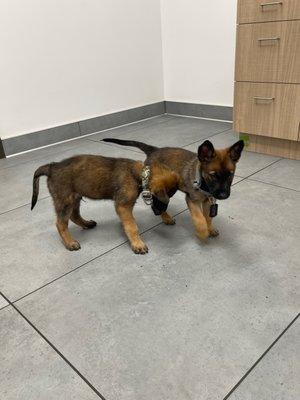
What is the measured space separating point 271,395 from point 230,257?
0.78 metres

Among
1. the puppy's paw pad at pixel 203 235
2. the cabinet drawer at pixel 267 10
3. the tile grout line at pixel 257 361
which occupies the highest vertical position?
the cabinet drawer at pixel 267 10

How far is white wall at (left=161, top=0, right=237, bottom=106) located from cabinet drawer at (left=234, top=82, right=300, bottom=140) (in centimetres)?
110

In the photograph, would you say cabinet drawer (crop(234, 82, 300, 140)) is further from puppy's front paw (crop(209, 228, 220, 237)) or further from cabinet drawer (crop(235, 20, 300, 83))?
puppy's front paw (crop(209, 228, 220, 237))

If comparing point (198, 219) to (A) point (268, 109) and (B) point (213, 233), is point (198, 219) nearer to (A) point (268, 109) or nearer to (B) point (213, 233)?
(B) point (213, 233)

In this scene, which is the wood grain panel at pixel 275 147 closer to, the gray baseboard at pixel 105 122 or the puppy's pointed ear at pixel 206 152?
the gray baseboard at pixel 105 122

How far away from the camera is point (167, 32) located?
461 cm

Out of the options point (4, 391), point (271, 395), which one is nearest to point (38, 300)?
point (4, 391)

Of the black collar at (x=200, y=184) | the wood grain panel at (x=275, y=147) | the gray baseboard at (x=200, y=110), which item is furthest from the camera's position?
the gray baseboard at (x=200, y=110)

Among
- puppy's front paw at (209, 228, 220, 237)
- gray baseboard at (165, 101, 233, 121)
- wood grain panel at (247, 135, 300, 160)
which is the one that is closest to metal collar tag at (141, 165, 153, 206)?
puppy's front paw at (209, 228, 220, 237)

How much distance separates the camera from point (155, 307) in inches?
60.7

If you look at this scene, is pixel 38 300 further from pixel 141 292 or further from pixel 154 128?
pixel 154 128

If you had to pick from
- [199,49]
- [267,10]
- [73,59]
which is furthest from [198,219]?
[199,49]

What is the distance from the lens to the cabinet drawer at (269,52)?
107 inches

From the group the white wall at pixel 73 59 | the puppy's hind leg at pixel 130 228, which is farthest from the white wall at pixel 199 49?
the puppy's hind leg at pixel 130 228
